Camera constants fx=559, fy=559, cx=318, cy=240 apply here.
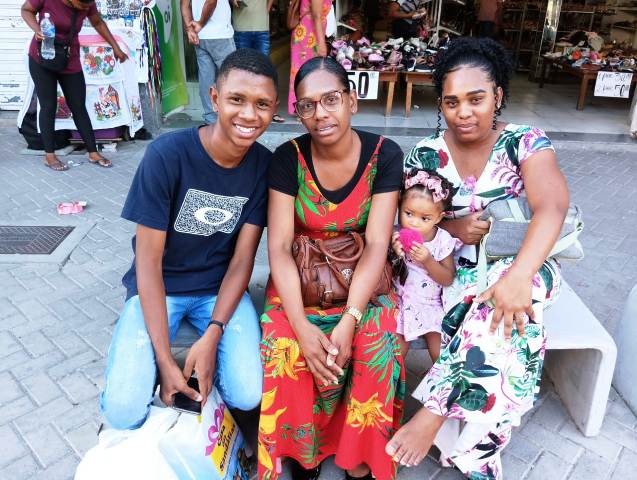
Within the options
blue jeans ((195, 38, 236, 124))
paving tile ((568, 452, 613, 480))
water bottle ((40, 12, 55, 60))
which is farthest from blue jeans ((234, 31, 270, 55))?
paving tile ((568, 452, 613, 480))

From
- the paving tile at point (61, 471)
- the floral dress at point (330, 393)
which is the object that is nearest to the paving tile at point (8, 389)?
the paving tile at point (61, 471)

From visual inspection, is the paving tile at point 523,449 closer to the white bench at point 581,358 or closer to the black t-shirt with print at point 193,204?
the white bench at point 581,358

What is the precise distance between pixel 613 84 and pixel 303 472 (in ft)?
24.7

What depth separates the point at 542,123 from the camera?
7.52 m

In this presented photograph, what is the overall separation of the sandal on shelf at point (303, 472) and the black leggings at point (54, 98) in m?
4.46

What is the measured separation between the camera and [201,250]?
2303mm

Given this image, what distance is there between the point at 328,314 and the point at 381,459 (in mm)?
584

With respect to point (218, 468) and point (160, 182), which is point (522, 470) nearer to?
point (218, 468)

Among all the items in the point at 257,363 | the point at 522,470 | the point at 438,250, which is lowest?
the point at 522,470

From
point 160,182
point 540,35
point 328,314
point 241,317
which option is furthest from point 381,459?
point 540,35

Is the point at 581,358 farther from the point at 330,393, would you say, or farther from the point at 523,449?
the point at 330,393

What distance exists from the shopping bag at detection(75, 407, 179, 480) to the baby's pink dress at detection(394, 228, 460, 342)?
105 cm

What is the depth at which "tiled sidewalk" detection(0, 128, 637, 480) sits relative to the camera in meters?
2.38

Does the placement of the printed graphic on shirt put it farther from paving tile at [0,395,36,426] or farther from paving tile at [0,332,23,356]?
paving tile at [0,332,23,356]
